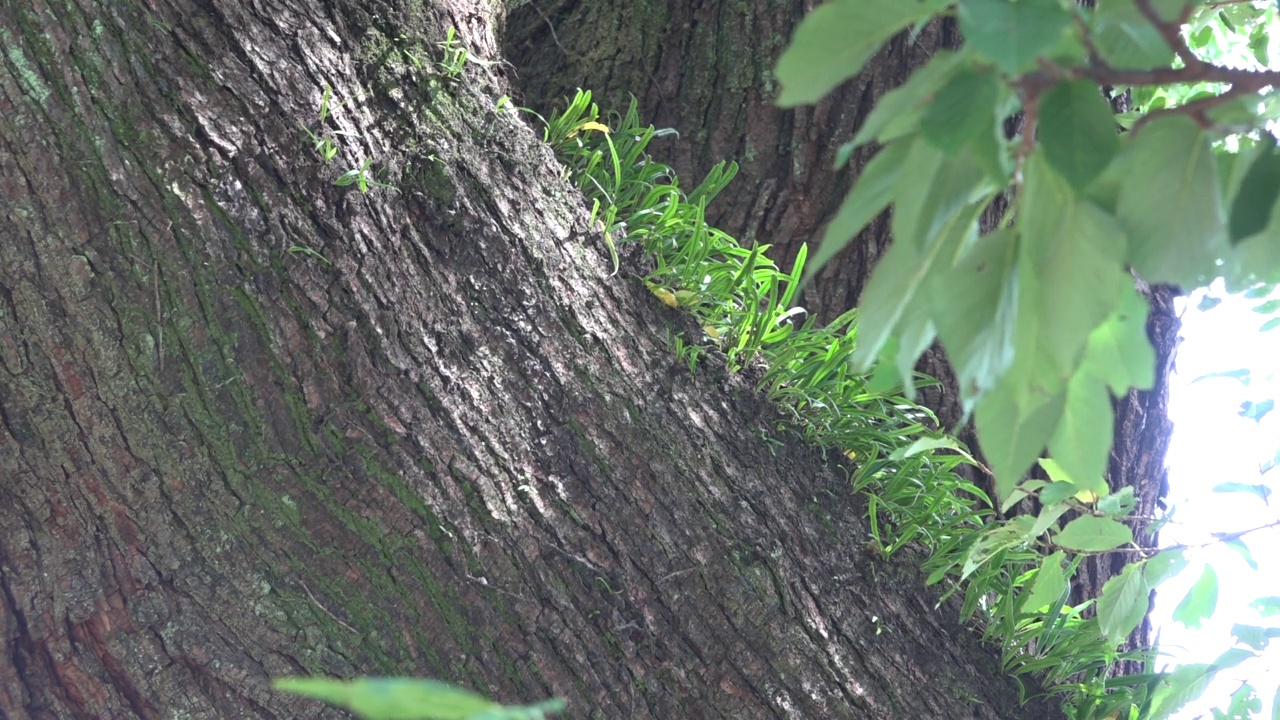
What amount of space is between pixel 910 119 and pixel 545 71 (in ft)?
5.21

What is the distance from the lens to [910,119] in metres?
0.50

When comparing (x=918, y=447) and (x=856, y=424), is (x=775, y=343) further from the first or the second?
(x=918, y=447)

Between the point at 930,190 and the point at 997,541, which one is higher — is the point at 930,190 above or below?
above

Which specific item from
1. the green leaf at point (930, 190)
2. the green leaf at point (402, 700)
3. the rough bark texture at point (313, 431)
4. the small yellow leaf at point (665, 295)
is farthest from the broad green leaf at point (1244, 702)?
the green leaf at point (402, 700)

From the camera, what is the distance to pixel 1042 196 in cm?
49

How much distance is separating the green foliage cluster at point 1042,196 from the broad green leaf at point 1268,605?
1.11 metres

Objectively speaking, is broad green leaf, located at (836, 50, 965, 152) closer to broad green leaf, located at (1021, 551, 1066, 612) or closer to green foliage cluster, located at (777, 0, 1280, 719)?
green foliage cluster, located at (777, 0, 1280, 719)

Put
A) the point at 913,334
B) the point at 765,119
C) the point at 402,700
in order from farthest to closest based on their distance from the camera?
the point at 765,119 < the point at 913,334 < the point at 402,700

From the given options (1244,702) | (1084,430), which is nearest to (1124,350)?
(1084,430)

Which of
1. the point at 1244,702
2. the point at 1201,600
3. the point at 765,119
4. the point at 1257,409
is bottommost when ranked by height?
the point at 1244,702

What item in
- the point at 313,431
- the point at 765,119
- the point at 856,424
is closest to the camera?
the point at 313,431

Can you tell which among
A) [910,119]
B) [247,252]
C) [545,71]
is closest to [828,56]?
[910,119]

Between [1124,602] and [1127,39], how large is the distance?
104 cm

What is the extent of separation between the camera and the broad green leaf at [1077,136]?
466 mm
